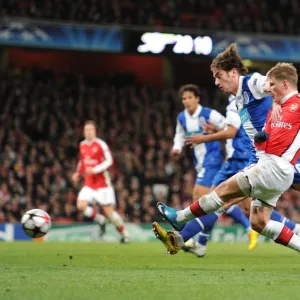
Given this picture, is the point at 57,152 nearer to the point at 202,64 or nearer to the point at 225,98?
the point at 225,98

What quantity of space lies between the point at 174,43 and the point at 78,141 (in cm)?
399

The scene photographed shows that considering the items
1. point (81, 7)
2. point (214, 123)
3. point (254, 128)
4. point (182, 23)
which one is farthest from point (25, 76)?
point (254, 128)

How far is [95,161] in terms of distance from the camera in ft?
50.6

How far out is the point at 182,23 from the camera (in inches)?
963

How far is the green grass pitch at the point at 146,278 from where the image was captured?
5.53 m

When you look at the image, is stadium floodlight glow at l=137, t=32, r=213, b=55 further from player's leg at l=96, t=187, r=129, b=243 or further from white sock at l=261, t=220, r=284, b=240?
white sock at l=261, t=220, r=284, b=240

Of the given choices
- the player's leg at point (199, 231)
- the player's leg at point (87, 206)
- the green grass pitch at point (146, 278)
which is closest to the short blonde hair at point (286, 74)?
the green grass pitch at point (146, 278)

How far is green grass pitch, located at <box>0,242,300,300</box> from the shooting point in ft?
18.1

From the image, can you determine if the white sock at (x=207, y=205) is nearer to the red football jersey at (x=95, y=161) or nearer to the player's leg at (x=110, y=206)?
the red football jersey at (x=95, y=161)

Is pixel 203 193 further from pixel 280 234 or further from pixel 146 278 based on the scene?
pixel 146 278

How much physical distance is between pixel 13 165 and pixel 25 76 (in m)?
6.20

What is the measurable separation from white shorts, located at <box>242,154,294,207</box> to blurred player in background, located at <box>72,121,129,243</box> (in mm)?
8125

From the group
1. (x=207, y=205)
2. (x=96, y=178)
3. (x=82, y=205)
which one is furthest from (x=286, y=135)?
(x=96, y=178)

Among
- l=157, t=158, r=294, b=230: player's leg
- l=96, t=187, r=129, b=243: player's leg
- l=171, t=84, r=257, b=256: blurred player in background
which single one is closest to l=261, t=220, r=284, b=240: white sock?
l=157, t=158, r=294, b=230: player's leg
